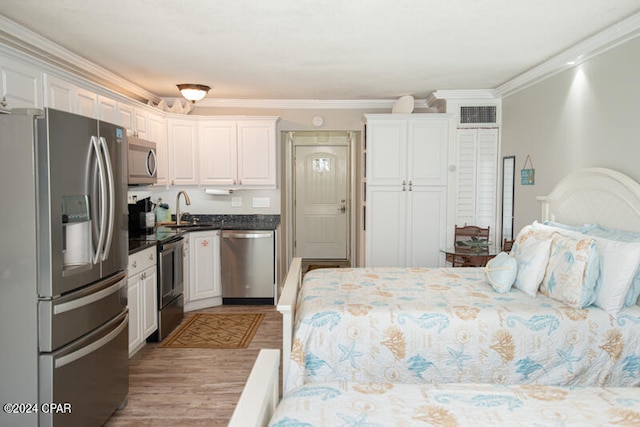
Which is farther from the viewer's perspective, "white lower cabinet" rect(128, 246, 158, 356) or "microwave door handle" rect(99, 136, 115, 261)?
"white lower cabinet" rect(128, 246, 158, 356)

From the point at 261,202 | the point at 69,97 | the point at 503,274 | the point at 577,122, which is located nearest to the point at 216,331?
the point at 261,202

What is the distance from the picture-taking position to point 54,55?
353 centimetres

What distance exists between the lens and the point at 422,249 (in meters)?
5.34

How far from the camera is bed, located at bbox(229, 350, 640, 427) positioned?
143 centimetres

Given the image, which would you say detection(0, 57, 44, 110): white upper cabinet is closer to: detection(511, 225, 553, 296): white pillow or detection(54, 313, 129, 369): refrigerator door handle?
detection(54, 313, 129, 369): refrigerator door handle

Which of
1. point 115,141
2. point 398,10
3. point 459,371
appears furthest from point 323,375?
point 398,10

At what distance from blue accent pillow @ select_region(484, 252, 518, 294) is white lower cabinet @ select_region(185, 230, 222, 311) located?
3.13 metres

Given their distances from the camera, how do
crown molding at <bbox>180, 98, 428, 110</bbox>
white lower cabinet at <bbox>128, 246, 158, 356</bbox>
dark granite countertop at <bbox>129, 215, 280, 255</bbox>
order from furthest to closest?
crown molding at <bbox>180, 98, 428, 110</bbox>
dark granite countertop at <bbox>129, 215, 280, 255</bbox>
white lower cabinet at <bbox>128, 246, 158, 356</bbox>

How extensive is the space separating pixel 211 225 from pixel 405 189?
89.9 inches

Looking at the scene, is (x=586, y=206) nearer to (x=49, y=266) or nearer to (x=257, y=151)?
(x=49, y=266)

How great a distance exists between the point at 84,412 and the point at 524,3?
3286 millimetres

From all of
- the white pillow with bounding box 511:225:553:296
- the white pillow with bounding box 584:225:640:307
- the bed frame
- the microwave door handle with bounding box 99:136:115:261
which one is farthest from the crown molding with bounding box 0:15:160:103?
the white pillow with bounding box 584:225:640:307

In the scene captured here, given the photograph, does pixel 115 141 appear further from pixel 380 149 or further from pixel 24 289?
pixel 380 149

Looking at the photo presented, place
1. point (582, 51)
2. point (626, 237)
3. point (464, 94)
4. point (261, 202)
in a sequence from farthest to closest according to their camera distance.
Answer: point (261, 202), point (464, 94), point (582, 51), point (626, 237)
